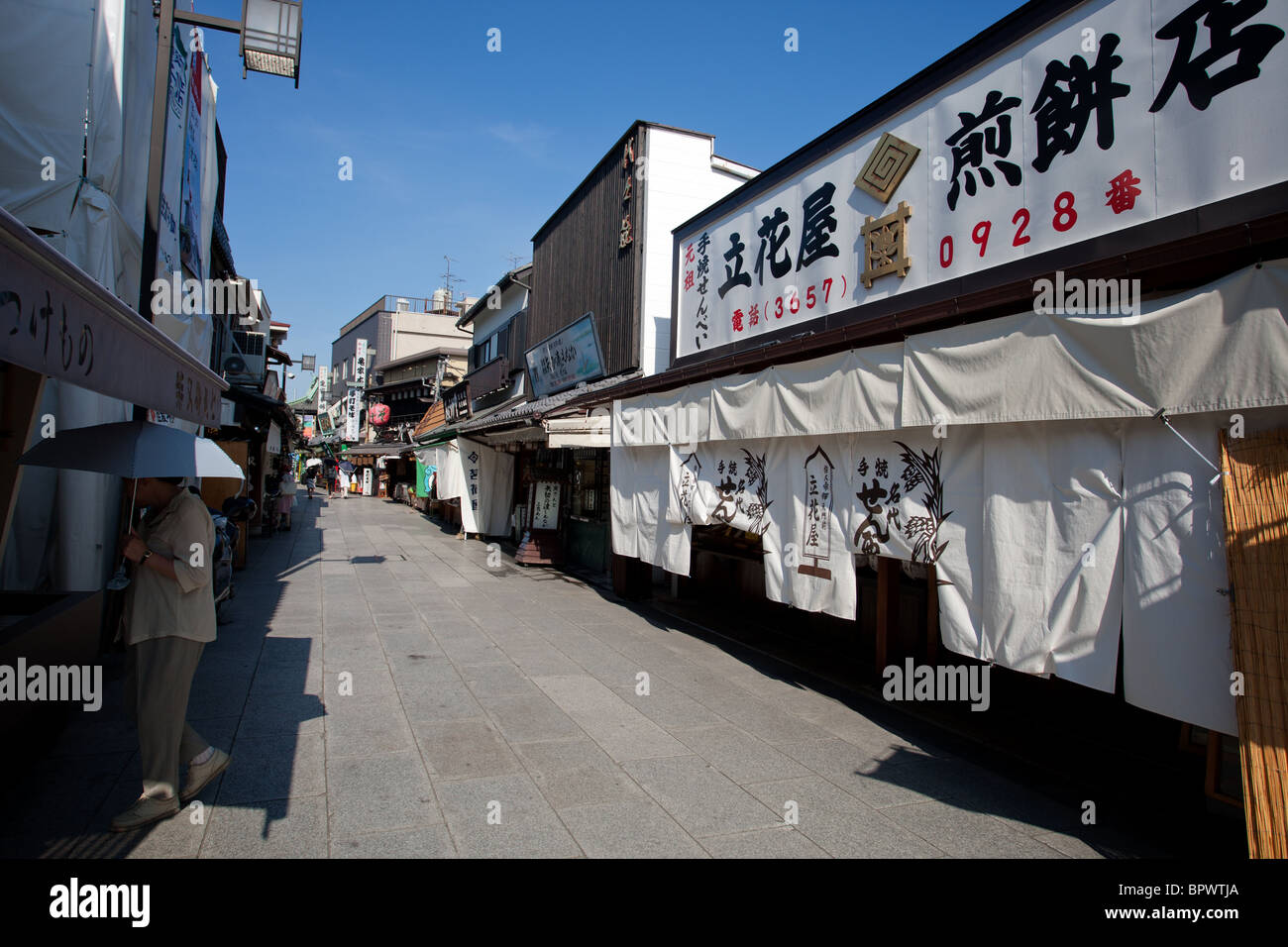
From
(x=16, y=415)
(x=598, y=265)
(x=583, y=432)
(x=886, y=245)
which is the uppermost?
(x=598, y=265)

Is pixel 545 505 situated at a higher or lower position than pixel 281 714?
higher

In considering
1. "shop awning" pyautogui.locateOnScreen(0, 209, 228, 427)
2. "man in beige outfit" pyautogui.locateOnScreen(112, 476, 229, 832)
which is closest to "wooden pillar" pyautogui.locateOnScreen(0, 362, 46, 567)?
"shop awning" pyautogui.locateOnScreen(0, 209, 228, 427)

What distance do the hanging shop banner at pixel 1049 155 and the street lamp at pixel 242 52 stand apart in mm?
5785

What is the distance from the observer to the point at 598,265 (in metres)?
15.4

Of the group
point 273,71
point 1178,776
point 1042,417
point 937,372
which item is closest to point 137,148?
point 273,71

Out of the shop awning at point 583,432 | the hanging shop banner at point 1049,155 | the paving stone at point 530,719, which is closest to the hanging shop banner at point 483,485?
the shop awning at point 583,432

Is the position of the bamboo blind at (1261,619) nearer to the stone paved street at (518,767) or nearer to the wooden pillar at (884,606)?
the stone paved street at (518,767)

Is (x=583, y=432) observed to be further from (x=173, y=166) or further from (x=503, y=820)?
(x=503, y=820)

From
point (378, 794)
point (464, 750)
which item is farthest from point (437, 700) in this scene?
point (378, 794)

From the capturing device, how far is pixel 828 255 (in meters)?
7.57

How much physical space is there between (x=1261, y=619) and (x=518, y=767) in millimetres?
4495

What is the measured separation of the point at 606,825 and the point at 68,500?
21.6 feet

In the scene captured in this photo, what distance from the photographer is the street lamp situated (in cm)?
646

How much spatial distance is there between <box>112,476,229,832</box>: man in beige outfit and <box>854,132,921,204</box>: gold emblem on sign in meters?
6.63
